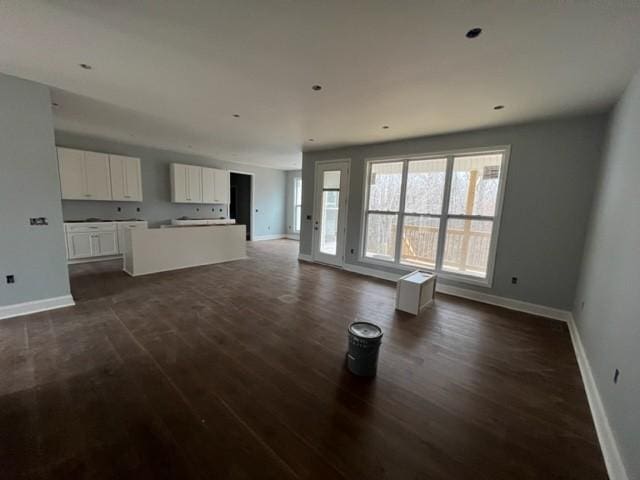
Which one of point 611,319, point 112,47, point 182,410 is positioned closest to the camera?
point 182,410

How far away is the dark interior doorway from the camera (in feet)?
29.8

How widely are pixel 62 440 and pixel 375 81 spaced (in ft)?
11.6

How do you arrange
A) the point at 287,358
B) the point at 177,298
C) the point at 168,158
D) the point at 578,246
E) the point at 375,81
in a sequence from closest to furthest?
the point at 287,358 → the point at 375,81 → the point at 578,246 → the point at 177,298 → the point at 168,158

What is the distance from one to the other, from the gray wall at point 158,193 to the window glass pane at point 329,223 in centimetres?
380

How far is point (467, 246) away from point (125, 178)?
7.18 meters

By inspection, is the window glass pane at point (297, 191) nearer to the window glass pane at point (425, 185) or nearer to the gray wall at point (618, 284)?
the window glass pane at point (425, 185)

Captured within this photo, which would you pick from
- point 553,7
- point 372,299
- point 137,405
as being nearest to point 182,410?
point 137,405

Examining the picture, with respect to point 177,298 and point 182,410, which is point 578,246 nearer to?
point 182,410

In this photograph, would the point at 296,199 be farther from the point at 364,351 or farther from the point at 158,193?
the point at 364,351

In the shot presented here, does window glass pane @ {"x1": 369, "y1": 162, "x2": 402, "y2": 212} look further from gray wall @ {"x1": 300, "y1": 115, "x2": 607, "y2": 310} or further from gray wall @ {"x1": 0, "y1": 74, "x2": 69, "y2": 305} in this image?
gray wall @ {"x1": 0, "y1": 74, "x2": 69, "y2": 305}

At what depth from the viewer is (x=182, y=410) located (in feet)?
5.63

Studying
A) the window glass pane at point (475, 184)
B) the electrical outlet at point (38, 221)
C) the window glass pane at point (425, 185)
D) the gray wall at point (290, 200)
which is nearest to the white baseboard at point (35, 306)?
the electrical outlet at point (38, 221)

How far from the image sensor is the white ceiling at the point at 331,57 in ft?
5.38

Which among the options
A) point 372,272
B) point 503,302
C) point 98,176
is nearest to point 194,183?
point 98,176
